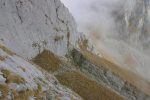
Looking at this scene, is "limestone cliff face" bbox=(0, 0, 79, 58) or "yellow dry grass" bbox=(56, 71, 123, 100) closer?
"yellow dry grass" bbox=(56, 71, 123, 100)

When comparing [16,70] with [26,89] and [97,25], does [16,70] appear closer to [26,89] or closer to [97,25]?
[26,89]

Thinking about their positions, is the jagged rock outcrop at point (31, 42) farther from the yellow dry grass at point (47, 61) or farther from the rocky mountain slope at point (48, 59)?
the yellow dry grass at point (47, 61)

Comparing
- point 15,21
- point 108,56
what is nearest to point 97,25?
point 108,56

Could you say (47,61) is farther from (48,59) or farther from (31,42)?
(31,42)

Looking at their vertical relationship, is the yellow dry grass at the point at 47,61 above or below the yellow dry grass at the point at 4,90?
above

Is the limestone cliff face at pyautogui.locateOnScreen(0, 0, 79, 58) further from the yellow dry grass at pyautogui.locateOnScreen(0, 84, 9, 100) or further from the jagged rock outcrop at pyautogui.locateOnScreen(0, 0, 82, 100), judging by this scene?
the yellow dry grass at pyautogui.locateOnScreen(0, 84, 9, 100)

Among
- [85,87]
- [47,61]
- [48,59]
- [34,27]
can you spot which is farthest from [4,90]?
[34,27]

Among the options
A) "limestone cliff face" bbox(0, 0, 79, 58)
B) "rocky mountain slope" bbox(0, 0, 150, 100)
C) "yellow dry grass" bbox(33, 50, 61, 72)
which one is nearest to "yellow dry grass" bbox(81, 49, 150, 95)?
"rocky mountain slope" bbox(0, 0, 150, 100)

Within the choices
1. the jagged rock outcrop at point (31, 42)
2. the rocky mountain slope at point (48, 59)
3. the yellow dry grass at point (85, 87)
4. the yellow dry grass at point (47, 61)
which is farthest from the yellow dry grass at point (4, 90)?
the yellow dry grass at point (47, 61)
